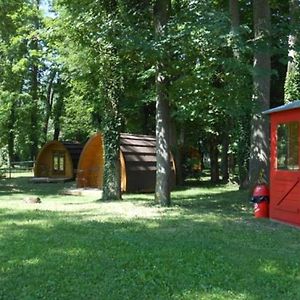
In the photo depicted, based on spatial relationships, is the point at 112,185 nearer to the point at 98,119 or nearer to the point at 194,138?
the point at 194,138

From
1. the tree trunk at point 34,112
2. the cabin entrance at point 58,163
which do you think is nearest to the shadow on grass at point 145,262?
the cabin entrance at point 58,163

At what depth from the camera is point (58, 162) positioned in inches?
1382

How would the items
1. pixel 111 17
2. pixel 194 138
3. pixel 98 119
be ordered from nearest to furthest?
pixel 111 17
pixel 194 138
pixel 98 119

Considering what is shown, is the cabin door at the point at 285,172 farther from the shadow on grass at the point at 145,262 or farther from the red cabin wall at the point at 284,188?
the shadow on grass at the point at 145,262

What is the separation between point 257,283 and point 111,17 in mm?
10834

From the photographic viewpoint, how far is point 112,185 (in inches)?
674

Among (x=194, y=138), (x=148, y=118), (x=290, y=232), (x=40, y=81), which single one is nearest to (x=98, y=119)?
(x=148, y=118)

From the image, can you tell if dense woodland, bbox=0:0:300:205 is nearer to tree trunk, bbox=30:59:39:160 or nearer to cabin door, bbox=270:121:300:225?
cabin door, bbox=270:121:300:225

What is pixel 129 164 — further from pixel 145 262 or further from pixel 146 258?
pixel 145 262

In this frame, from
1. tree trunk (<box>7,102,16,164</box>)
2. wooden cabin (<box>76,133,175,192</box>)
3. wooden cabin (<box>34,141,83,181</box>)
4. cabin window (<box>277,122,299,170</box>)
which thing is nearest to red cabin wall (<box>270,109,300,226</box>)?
cabin window (<box>277,122,299,170</box>)

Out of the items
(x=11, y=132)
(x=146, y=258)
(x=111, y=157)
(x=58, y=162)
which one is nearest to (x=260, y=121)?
(x=111, y=157)

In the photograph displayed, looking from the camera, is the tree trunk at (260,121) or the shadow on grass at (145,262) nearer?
the shadow on grass at (145,262)

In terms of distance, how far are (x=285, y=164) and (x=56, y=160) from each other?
25416 millimetres

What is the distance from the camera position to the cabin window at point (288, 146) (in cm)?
1120
